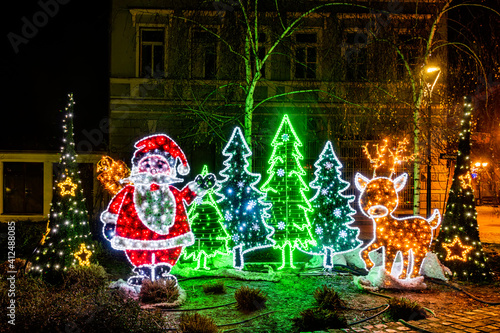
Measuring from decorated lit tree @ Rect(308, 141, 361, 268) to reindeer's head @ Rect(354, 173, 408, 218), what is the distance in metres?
1.34

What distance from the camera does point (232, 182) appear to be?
390 inches

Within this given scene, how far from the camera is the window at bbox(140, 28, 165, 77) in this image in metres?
17.6

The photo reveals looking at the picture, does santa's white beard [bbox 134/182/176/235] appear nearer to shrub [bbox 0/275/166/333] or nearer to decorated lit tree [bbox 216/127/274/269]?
decorated lit tree [bbox 216/127/274/269]

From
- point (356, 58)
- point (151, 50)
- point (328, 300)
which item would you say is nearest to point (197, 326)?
point (328, 300)

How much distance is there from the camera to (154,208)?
8102 millimetres

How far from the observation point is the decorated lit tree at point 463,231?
9016 millimetres

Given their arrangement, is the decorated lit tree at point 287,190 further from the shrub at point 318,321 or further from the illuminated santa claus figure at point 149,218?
the shrub at point 318,321

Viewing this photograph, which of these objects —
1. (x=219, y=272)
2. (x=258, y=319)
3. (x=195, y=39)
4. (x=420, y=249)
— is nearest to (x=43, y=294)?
(x=258, y=319)

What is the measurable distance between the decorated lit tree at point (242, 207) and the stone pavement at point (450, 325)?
3859 mm

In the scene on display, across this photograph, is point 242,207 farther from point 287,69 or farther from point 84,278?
point 287,69

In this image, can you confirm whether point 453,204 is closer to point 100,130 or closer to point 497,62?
point 497,62

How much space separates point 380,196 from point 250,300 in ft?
10.8

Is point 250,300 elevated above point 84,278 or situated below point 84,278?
below

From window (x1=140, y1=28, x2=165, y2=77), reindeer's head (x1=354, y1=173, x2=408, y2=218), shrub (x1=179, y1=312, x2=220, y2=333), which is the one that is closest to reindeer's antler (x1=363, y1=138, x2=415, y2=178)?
reindeer's head (x1=354, y1=173, x2=408, y2=218)
